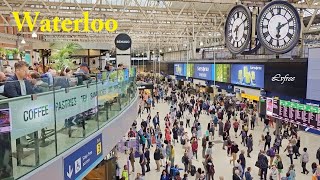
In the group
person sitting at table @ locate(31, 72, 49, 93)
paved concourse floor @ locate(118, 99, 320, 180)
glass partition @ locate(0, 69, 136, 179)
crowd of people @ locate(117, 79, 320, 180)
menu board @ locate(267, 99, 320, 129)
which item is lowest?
paved concourse floor @ locate(118, 99, 320, 180)

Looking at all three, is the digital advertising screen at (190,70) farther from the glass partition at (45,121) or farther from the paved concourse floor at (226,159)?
the glass partition at (45,121)

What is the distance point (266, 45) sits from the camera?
9.59m

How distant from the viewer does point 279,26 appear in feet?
31.1

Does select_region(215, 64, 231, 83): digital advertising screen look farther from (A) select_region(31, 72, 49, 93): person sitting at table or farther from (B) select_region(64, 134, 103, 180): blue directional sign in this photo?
(A) select_region(31, 72, 49, 93): person sitting at table

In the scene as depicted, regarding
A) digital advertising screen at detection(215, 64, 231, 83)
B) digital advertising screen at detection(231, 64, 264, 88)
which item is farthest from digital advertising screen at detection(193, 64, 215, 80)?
digital advertising screen at detection(231, 64, 264, 88)

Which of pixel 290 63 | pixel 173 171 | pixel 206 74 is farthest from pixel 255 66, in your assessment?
pixel 206 74

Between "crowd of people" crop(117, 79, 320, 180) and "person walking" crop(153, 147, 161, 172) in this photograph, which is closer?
"crowd of people" crop(117, 79, 320, 180)

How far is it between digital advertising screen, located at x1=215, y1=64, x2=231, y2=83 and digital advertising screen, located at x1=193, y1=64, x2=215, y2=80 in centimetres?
91

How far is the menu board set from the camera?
12.5 meters

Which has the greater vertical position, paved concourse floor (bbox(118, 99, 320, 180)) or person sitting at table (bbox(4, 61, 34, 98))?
person sitting at table (bbox(4, 61, 34, 98))

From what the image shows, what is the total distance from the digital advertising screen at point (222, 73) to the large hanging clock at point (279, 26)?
8.55 metres

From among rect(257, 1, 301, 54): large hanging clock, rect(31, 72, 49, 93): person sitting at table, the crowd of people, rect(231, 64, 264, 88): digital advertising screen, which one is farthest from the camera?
rect(231, 64, 264, 88): digital advertising screen

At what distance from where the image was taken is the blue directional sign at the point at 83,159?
5504 mm

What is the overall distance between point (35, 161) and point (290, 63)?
33.3ft
